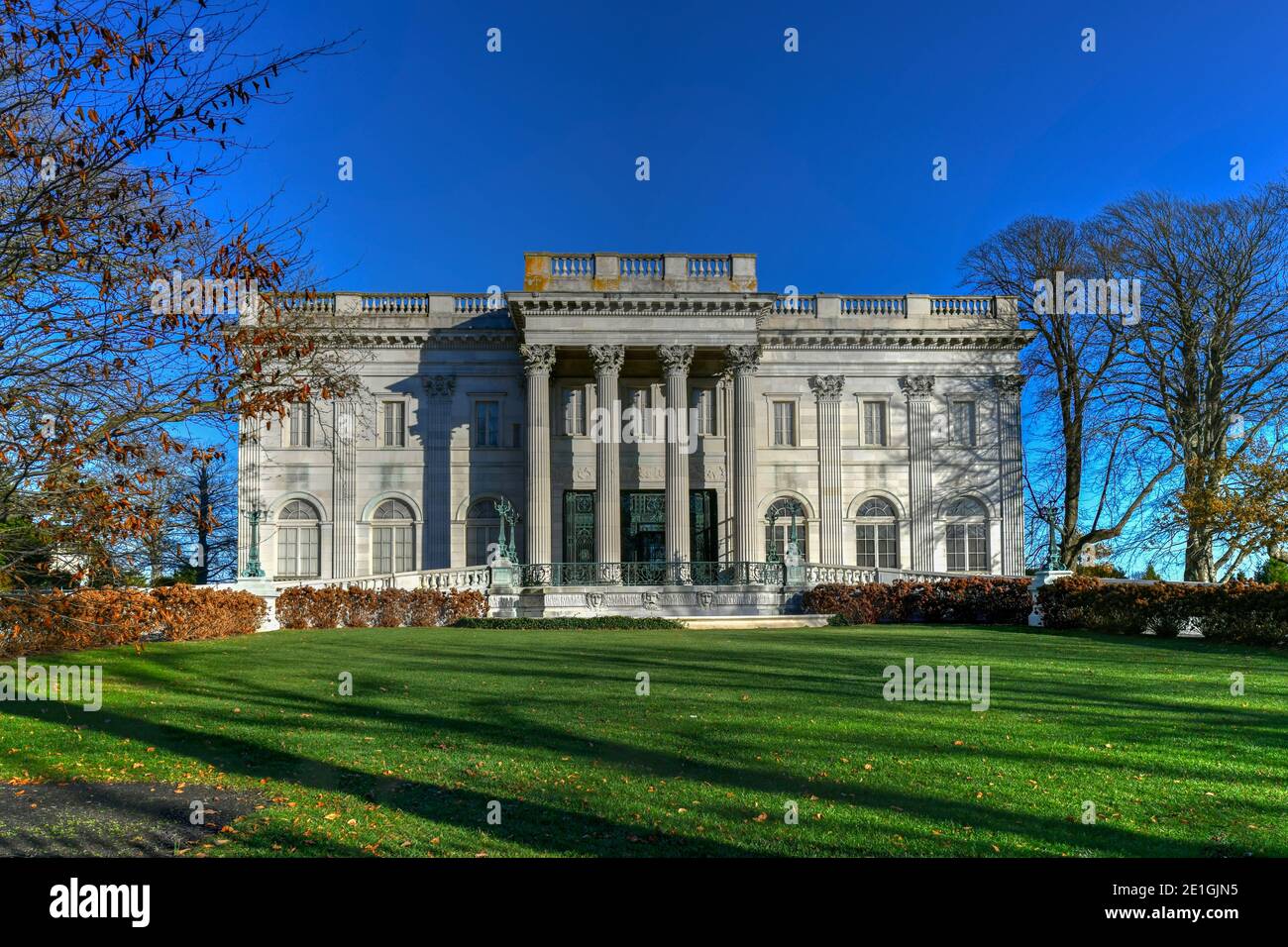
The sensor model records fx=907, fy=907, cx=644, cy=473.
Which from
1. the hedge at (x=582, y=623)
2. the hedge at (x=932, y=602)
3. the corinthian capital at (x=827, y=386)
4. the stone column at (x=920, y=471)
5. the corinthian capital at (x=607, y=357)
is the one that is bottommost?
the hedge at (x=582, y=623)

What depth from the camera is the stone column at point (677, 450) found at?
32594 mm

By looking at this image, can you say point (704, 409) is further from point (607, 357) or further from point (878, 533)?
point (878, 533)

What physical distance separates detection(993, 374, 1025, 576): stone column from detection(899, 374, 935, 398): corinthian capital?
8.75ft

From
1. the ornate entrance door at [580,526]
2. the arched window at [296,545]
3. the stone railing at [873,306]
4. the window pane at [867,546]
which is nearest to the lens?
the ornate entrance door at [580,526]

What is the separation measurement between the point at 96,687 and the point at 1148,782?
11.1m

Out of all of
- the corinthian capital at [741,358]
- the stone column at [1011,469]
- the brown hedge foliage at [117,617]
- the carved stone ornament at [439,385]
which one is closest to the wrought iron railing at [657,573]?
the corinthian capital at [741,358]

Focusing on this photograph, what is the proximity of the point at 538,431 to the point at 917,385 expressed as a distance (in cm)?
1594

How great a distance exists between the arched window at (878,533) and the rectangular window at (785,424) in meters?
4.12

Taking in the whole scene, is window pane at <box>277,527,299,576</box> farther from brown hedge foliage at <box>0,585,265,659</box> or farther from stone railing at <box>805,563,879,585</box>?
stone railing at <box>805,563,879,585</box>

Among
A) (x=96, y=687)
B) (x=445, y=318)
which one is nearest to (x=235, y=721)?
(x=96, y=687)

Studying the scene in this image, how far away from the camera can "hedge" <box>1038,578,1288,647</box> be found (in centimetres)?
1798

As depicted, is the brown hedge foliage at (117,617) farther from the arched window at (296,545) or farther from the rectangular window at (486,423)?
the rectangular window at (486,423)

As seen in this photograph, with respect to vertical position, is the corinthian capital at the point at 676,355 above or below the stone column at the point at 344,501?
above
